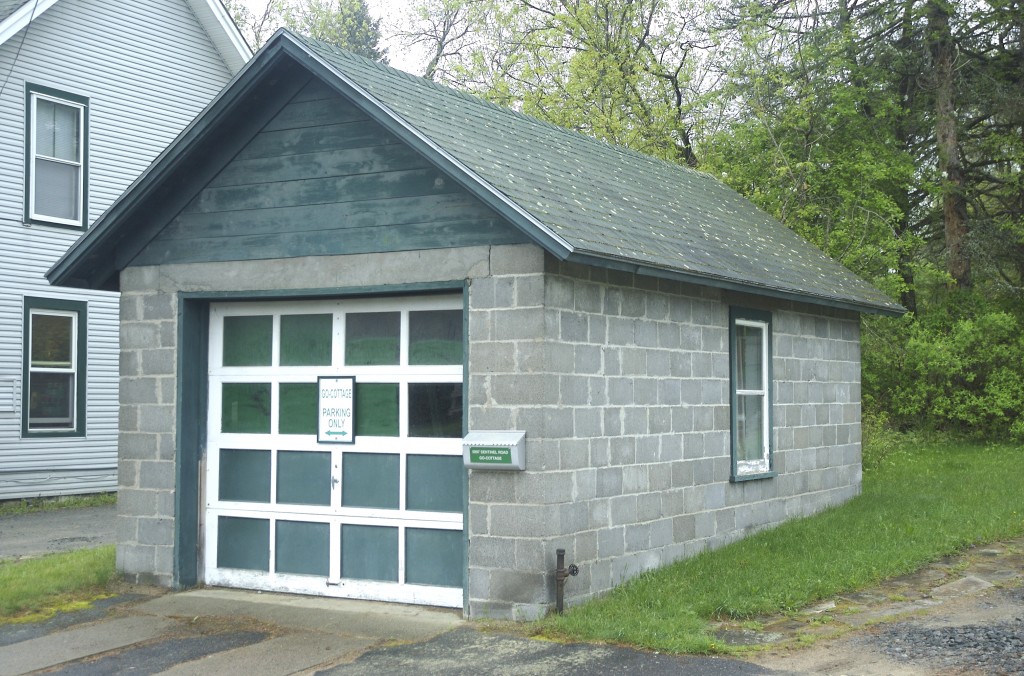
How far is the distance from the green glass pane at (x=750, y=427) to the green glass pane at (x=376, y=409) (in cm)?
405

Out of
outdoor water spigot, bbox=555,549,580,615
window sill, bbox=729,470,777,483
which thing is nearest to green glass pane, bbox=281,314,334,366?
outdoor water spigot, bbox=555,549,580,615

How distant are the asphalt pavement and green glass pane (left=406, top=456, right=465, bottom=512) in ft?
2.80

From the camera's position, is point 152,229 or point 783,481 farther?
point 783,481

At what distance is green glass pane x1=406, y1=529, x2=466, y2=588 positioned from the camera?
948cm

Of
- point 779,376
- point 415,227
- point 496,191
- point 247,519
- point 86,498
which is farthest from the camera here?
point 86,498

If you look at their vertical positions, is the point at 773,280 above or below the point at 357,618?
above

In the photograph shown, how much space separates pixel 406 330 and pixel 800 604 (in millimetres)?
3944

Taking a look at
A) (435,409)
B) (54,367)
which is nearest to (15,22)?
(54,367)

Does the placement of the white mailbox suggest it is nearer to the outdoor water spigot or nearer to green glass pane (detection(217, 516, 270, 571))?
the outdoor water spigot

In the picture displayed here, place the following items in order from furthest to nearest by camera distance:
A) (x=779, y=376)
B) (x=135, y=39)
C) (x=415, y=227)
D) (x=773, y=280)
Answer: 1. (x=135, y=39)
2. (x=779, y=376)
3. (x=773, y=280)
4. (x=415, y=227)

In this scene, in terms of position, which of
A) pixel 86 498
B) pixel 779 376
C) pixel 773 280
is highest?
pixel 773 280

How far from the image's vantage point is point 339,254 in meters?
9.88

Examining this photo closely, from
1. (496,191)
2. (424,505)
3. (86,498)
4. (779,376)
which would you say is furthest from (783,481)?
(86,498)

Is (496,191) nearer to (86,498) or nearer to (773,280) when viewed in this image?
(773,280)
